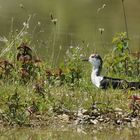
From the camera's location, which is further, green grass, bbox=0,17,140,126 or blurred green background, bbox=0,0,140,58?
blurred green background, bbox=0,0,140,58

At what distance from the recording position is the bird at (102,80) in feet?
39.4

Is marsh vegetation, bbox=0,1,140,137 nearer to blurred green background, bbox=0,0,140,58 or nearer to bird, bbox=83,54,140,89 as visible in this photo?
bird, bbox=83,54,140,89

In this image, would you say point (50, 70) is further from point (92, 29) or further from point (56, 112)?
point (92, 29)

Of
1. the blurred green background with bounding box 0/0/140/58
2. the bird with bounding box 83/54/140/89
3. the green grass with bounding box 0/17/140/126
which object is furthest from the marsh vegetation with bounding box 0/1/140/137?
the blurred green background with bounding box 0/0/140/58

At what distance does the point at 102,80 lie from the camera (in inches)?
491

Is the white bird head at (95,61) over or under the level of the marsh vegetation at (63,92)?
over

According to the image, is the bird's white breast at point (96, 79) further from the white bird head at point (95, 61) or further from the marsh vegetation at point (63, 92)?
the white bird head at point (95, 61)

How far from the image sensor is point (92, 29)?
68.7ft

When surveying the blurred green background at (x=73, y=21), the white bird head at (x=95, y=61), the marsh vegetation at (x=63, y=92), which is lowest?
the marsh vegetation at (x=63, y=92)

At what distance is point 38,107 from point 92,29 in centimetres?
1055

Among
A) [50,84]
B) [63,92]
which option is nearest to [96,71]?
[50,84]

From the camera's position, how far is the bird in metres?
12.0

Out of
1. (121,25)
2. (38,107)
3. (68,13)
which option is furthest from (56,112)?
(68,13)

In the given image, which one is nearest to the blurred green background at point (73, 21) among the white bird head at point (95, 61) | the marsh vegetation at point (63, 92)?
the white bird head at point (95, 61)
